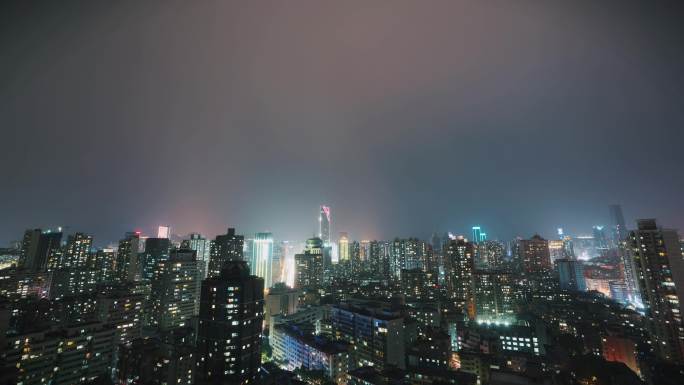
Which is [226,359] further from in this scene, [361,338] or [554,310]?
[554,310]

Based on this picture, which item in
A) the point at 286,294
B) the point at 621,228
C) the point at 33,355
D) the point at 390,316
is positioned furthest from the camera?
the point at 621,228

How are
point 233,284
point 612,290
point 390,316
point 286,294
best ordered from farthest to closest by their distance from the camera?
point 612,290
point 286,294
point 390,316
point 233,284

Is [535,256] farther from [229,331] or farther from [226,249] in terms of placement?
[229,331]

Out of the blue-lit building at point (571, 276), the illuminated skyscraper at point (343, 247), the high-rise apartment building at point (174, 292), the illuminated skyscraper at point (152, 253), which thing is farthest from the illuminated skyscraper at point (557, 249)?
the illuminated skyscraper at point (152, 253)

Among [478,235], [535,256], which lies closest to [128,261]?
[535,256]

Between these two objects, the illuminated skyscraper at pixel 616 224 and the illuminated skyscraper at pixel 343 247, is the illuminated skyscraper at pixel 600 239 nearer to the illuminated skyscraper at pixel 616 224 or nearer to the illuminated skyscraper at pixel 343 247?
the illuminated skyscraper at pixel 616 224

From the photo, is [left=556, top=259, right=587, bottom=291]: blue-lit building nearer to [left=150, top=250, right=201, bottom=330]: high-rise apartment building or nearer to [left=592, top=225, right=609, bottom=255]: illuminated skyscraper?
[left=592, top=225, right=609, bottom=255]: illuminated skyscraper

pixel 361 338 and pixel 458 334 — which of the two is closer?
pixel 361 338

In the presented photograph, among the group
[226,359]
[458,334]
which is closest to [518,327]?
[458,334]
